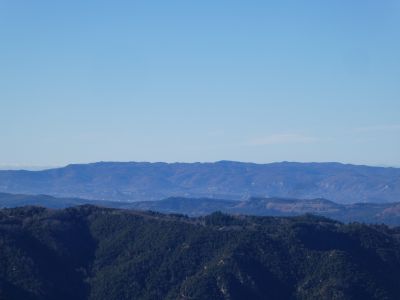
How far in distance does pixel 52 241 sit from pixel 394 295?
49.0 metres

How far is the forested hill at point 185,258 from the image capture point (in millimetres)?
92000

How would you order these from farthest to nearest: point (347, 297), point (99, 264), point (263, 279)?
1. point (99, 264)
2. point (263, 279)
3. point (347, 297)

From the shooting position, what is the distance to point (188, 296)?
295ft

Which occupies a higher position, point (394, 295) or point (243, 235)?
point (243, 235)

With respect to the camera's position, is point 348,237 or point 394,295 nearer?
point 394,295

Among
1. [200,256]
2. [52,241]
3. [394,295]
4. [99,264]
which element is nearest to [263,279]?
[200,256]

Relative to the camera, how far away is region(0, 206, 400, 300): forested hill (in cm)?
9200

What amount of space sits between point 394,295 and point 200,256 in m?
27.1

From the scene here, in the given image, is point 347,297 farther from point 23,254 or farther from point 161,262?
point 23,254

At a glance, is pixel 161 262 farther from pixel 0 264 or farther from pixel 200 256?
pixel 0 264

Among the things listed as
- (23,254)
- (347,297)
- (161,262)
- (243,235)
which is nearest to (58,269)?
(23,254)

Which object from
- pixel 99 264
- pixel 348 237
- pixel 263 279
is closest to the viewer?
pixel 263 279

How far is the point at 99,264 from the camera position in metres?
103

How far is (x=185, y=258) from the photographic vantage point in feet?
330
